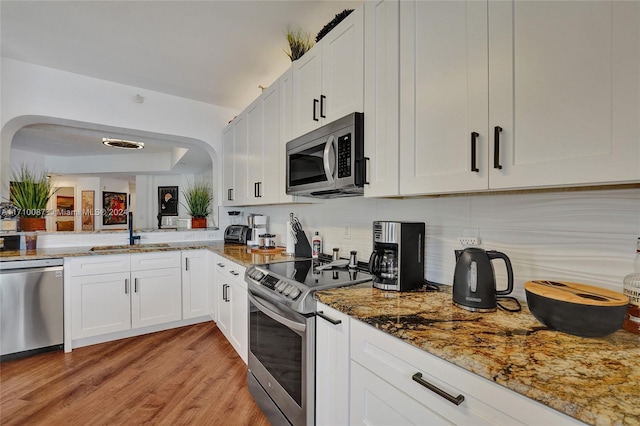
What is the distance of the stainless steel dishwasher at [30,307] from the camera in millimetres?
2393

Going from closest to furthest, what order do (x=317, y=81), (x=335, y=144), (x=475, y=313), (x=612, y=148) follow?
1. (x=612, y=148)
2. (x=475, y=313)
3. (x=335, y=144)
4. (x=317, y=81)

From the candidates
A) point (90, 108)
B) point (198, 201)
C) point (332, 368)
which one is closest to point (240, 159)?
point (198, 201)

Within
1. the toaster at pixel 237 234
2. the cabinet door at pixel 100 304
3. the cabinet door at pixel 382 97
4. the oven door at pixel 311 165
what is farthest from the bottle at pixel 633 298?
the cabinet door at pixel 100 304

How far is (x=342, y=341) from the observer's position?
116 centimetres

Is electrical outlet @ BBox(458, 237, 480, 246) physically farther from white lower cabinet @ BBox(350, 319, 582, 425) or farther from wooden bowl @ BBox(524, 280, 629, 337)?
white lower cabinet @ BBox(350, 319, 582, 425)

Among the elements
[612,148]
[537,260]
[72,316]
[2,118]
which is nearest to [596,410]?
[612,148]

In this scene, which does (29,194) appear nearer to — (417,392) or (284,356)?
(284,356)

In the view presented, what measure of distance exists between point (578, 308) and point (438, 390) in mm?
473

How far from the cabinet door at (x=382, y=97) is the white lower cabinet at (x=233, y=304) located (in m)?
1.32

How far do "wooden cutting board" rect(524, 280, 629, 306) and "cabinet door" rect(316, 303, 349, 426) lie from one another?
26.8 inches

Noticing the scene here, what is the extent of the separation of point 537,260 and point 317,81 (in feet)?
5.08

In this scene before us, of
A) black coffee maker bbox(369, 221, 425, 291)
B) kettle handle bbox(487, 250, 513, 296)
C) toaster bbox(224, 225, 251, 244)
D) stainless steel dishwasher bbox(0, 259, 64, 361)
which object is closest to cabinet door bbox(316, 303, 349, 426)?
black coffee maker bbox(369, 221, 425, 291)

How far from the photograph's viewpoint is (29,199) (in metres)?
2.84

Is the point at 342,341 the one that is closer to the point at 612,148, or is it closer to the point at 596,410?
the point at 596,410
